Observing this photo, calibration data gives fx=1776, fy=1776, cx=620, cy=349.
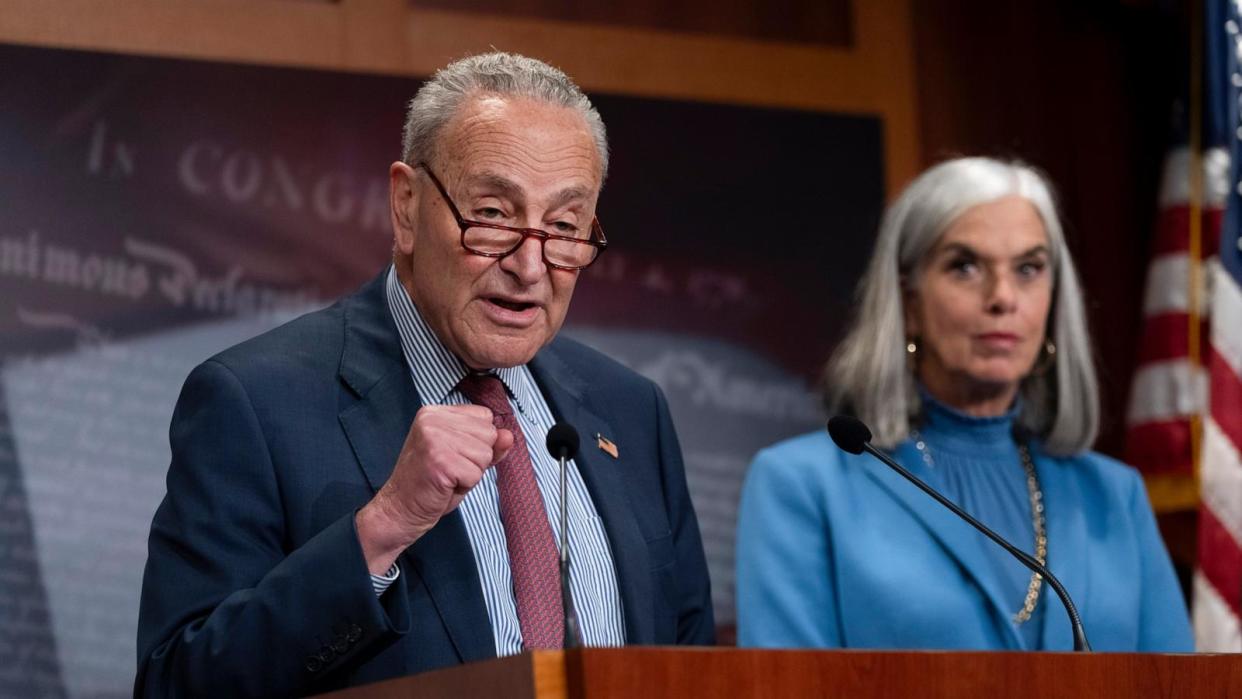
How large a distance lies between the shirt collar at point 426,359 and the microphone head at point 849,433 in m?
0.44

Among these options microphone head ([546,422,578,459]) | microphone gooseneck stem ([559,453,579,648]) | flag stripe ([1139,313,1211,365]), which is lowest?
flag stripe ([1139,313,1211,365])

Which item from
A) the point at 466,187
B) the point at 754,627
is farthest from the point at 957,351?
the point at 466,187

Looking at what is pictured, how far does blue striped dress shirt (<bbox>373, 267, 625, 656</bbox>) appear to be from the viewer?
7.25ft

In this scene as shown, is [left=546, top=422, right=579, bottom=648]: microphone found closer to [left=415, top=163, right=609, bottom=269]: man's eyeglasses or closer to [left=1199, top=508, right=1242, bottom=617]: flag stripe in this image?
[left=415, top=163, right=609, bottom=269]: man's eyeglasses

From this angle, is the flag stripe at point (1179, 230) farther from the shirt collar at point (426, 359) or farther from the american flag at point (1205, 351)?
the shirt collar at point (426, 359)

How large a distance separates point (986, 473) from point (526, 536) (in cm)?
137

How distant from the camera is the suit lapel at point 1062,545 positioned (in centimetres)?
317

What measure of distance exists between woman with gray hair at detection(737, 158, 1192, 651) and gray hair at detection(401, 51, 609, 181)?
102 cm

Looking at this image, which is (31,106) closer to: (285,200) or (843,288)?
(285,200)

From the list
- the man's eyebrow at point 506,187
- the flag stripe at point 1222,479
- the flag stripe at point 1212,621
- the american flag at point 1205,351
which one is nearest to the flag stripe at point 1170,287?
the american flag at point 1205,351

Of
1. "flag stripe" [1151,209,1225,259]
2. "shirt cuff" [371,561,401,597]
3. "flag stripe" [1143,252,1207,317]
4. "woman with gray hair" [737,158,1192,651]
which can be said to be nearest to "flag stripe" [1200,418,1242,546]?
"flag stripe" [1143,252,1207,317]

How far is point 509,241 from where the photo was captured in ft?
7.57

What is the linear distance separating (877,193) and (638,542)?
7.63ft

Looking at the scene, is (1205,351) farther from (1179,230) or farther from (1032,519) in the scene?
(1032,519)
